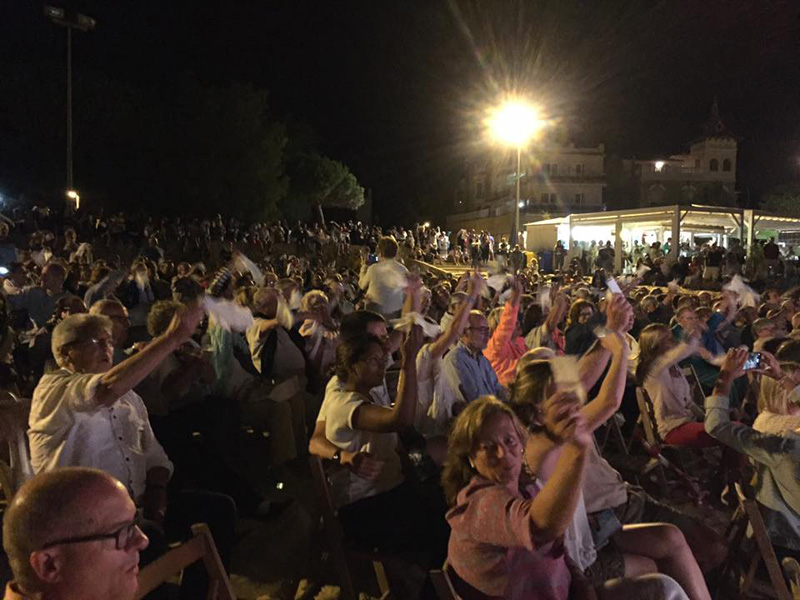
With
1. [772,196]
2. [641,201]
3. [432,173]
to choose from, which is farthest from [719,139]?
[432,173]

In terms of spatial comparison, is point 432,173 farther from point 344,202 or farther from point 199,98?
point 199,98

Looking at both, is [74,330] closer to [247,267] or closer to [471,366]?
[471,366]

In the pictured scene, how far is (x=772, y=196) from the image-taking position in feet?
203

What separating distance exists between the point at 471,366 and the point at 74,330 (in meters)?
2.62

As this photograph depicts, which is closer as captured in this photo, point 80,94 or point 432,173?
point 80,94

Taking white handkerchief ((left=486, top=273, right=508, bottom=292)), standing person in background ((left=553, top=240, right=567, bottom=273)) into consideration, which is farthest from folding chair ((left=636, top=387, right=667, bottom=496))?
standing person in background ((left=553, top=240, right=567, bottom=273))

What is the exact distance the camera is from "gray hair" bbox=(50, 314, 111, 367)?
110 inches

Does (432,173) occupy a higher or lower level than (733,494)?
higher

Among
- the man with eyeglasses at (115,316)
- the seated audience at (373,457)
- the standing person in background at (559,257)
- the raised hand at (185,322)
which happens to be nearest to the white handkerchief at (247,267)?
the man with eyeglasses at (115,316)

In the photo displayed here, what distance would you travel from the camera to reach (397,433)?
144 inches

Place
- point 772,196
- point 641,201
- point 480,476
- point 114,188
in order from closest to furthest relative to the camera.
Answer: point 480,476 < point 114,188 < point 641,201 < point 772,196

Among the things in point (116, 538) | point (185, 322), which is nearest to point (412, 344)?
point (185, 322)

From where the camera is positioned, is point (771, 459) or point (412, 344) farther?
point (771, 459)

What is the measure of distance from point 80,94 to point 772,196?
5818cm
